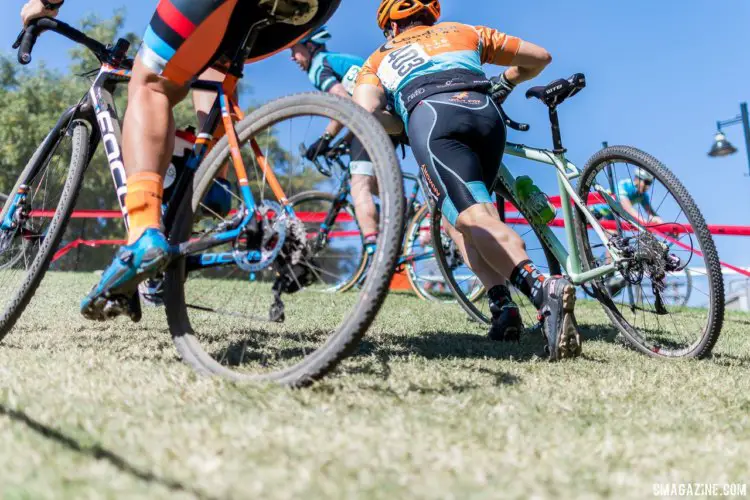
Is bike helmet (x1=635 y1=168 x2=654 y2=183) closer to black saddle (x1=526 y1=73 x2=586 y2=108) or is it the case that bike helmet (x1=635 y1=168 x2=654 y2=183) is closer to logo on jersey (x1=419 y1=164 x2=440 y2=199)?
black saddle (x1=526 y1=73 x2=586 y2=108)

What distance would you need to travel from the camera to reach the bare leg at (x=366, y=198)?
2160 mm

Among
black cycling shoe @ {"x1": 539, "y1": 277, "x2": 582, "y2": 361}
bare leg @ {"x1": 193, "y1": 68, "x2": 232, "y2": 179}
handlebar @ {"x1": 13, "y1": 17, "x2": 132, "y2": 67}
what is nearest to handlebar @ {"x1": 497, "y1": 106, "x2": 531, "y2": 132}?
black cycling shoe @ {"x1": 539, "y1": 277, "x2": 582, "y2": 361}

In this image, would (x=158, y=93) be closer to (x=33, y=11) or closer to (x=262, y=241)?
(x=262, y=241)

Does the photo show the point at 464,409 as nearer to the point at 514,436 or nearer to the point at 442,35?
the point at 514,436

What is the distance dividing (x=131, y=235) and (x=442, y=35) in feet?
6.34

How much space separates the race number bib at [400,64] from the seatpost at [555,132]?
72 cm

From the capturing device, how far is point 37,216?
3146 millimetres

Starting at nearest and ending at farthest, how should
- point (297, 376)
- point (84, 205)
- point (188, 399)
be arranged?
point (188, 399)
point (297, 376)
point (84, 205)

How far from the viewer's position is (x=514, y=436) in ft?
4.98

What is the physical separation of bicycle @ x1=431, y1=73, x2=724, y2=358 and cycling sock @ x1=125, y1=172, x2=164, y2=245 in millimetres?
2014

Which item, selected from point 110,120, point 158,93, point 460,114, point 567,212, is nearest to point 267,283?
point 158,93

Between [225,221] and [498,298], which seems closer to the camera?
[225,221]

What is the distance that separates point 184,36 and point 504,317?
6.62ft

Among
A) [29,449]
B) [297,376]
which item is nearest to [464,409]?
[297,376]
